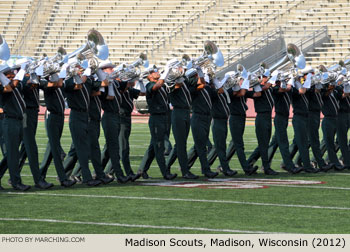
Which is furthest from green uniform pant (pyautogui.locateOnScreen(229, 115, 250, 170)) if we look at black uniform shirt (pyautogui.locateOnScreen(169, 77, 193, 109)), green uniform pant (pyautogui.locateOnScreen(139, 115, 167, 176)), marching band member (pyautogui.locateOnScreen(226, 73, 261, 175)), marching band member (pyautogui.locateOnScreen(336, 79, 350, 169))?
marching band member (pyautogui.locateOnScreen(336, 79, 350, 169))

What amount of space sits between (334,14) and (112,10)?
784 cm

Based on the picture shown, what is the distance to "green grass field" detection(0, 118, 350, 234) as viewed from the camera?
7.13 meters

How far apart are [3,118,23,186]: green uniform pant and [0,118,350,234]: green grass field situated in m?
0.21

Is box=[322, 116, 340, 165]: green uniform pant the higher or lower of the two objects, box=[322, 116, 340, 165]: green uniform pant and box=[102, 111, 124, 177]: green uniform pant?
the lower

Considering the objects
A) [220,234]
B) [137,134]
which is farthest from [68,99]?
[137,134]

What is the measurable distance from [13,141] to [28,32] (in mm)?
23405

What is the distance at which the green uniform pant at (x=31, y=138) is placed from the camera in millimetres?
9733

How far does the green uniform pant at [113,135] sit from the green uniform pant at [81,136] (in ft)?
1.38

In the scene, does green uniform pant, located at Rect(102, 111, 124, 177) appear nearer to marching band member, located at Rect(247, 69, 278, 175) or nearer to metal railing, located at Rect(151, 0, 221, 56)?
marching band member, located at Rect(247, 69, 278, 175)

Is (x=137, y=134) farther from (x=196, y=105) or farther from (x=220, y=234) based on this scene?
(x=220, y=234)

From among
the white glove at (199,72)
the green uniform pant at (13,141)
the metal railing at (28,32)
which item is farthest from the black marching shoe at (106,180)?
the metal railing at (28,32)

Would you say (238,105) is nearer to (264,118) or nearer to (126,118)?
(264,118)

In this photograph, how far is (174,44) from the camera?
1166 inches

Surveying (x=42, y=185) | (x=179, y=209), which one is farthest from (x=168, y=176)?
(x=179, y=209)
